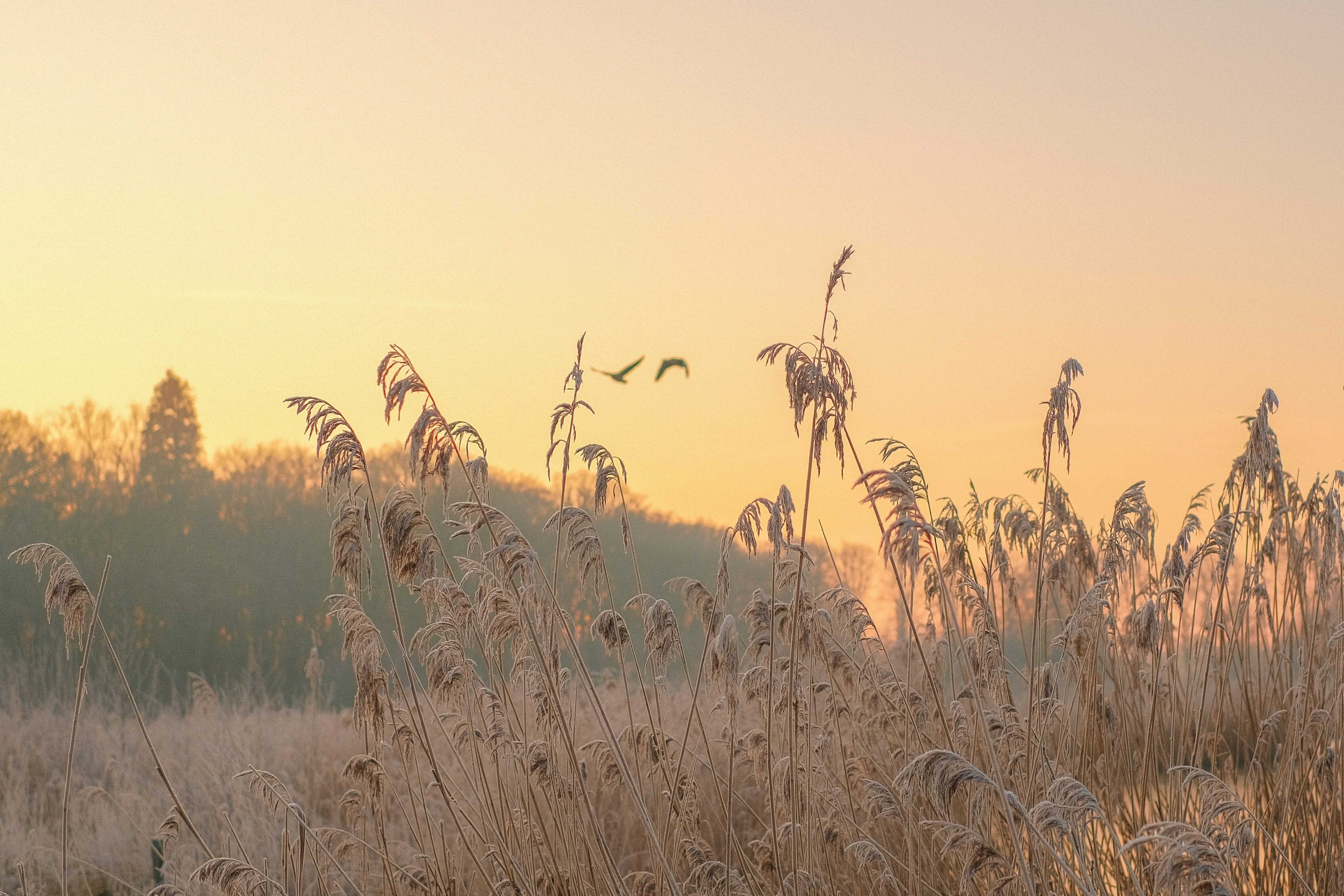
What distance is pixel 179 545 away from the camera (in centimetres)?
1656

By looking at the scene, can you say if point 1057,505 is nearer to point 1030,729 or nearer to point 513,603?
point 1030,729

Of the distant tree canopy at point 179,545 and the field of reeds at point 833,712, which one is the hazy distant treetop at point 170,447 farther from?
the field of reeds at point 833,712

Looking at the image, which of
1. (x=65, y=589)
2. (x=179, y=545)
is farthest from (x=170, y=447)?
(x=65, y=589)

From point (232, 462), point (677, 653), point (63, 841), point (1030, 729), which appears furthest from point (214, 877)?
point (232, 462)

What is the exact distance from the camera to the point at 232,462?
19.4 meters

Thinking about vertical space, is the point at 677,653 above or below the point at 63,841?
above

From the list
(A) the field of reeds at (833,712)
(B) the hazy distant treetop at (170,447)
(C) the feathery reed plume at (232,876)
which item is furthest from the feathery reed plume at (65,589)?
(B) the hazy distant treetop at (170,447)

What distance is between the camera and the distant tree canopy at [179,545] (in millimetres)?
15594

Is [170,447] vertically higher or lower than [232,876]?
higher

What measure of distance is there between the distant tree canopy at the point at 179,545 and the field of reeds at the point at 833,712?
10.7 m

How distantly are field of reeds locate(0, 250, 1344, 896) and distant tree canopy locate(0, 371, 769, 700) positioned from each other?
10.7m

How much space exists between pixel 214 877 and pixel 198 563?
15132mm

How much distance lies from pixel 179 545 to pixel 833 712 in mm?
15088

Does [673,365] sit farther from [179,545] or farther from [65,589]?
[179,545]
